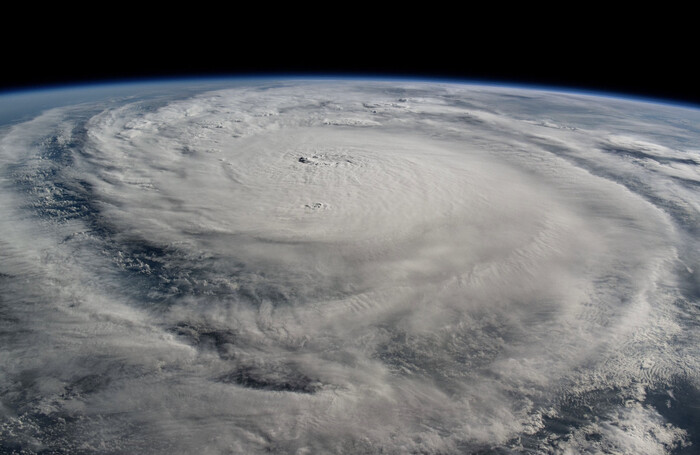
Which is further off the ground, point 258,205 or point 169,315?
point 258,205

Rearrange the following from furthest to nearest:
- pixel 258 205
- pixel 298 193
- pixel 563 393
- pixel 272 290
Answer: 1. pixel 298 193
2. pixel 258 205
3. pixel 272 290
4. pixel 563 393

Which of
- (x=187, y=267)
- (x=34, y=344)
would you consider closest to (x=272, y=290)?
(x=187, y=267)

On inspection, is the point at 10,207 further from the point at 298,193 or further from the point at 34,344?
the point at 298,193

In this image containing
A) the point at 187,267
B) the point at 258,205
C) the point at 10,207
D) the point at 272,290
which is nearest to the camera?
the point at 272,290

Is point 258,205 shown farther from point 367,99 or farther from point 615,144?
point 367,99

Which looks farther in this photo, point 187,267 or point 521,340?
point 187,267

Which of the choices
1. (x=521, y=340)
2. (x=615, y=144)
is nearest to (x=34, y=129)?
(x=521, y=340)

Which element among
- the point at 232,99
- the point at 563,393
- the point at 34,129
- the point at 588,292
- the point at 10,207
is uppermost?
the point at 232,99
